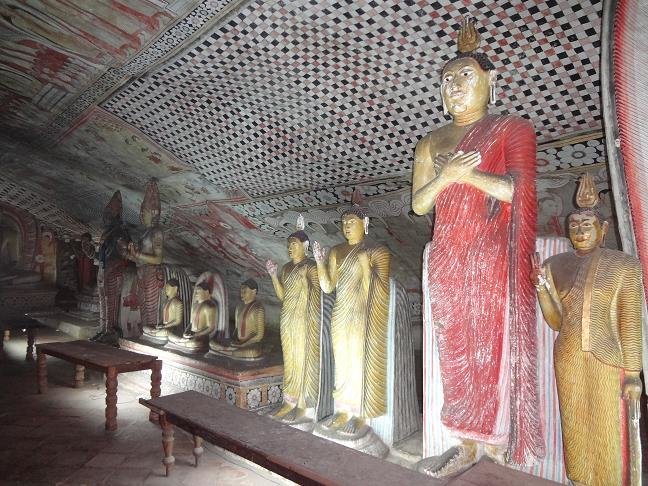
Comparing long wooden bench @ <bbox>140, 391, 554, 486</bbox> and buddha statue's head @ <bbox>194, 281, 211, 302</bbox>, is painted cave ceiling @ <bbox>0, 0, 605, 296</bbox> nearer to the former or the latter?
buddha statue's head @ <bbox>194, 281, 211, 302</bbox>

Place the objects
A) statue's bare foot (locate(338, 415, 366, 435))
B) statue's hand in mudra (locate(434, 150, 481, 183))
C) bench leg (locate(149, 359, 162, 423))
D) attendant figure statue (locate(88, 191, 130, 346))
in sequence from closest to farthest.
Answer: statue's hand in mudra (locate(434, 150, 481, 183))
statue's bare foot (locate(338, 415, 366, 435))
bench leg (locate(149, 359, 162, 423))
attendant figure statue (locate(88, 191, 130, 346))

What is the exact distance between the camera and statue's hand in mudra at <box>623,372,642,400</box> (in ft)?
8.20

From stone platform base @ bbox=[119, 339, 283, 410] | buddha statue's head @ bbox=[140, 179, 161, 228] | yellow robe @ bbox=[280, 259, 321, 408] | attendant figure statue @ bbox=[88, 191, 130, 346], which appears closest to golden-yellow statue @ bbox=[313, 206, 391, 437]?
yellow robe @ bbox=[280, 259, 321, 408]

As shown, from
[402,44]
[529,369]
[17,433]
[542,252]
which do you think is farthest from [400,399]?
[17,433]

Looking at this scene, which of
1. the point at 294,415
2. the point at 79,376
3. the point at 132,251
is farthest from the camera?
the point at 132,251

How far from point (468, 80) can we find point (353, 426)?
271 centimetres

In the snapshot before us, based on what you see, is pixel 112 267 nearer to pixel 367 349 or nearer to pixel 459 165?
pixel 367 349

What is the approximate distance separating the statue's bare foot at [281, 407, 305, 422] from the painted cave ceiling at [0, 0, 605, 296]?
2.23 m

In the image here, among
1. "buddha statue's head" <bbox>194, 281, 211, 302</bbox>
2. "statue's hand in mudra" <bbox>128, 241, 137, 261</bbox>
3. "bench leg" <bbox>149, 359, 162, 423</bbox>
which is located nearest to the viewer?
"bench leg" <bbox>149, 359, 162, 423</bbox>

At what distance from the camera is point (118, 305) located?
326 inches

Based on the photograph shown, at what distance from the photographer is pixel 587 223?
2779 millimetres

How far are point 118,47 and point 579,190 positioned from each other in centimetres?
443

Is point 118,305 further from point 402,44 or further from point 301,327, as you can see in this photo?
point 402,44

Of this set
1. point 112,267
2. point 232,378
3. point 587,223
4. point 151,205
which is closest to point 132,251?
point 151,205
